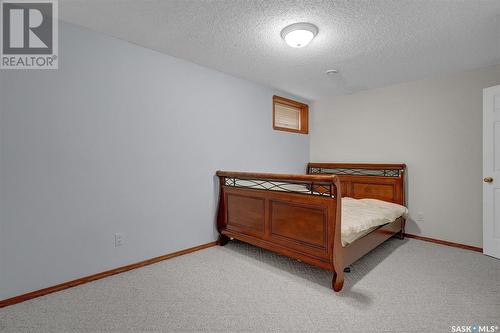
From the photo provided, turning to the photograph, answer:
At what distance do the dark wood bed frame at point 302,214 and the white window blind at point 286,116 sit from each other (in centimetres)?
148

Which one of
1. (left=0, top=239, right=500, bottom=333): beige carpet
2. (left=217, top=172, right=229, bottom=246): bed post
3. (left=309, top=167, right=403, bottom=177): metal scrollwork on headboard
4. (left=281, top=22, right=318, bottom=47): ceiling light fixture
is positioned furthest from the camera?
(left=309, top=167, right=403, bottom=177): metal scrollwork on headboard

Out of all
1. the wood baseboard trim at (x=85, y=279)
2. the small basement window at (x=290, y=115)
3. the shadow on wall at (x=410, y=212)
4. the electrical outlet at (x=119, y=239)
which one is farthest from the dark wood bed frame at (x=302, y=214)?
the small basement window at (x=290, y=115)

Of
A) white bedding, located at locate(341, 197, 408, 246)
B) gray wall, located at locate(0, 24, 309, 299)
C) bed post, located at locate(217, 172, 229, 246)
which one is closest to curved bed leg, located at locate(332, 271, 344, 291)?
white bedding, located at locate(341, 197, 408, 246)

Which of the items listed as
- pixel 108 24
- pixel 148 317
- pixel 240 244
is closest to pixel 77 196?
pixel 148 317

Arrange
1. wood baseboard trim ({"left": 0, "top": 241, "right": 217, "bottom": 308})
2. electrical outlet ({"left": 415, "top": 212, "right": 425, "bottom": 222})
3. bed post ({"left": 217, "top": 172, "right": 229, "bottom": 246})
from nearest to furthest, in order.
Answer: wood baseboard trim ({"left": 0, "top": 241, "right": 217, "bottom": 308}), bed post ({"left": 217, "top": 172, "right": 229, "bottom": 246}), electrical outlet ({"left": 415, "top": 212, "right": 425, "bottom": 222})

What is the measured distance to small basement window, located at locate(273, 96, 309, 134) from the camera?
4130 mm

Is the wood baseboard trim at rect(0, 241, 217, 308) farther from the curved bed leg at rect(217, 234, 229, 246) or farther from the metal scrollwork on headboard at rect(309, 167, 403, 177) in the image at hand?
the metal scrollwork on headboard at rect(309, 167, 403, 177)

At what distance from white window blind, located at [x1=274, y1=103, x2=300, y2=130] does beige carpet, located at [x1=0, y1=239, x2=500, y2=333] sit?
2.40 meters

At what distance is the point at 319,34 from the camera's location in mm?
2266

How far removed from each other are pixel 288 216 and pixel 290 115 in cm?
254

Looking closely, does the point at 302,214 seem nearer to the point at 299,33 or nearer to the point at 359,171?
the point at 299,33

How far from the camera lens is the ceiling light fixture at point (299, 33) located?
210 centimetres

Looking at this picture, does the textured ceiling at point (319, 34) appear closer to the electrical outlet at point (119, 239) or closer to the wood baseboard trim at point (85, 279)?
the electrical outlet at point (119, 239)

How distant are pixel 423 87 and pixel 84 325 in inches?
176
